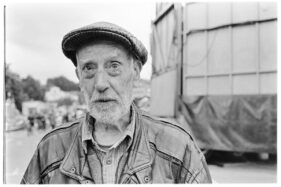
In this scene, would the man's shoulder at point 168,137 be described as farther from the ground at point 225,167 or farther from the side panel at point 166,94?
the side panel at point 166,94

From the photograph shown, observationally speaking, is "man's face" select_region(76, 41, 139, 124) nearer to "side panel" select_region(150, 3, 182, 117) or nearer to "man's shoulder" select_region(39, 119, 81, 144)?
"man's shoulder" select_region(39, 119, 81, 144)

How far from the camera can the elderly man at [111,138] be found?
127 centimetres

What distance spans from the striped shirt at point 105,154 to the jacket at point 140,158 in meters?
0.03

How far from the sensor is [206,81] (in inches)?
177

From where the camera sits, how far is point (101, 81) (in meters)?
1.25

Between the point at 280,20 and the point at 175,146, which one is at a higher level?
the point at 280,20

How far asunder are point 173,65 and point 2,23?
351 cm

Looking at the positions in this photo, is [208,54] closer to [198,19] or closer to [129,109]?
[198,19]

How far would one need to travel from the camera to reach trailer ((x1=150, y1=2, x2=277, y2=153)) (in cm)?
392

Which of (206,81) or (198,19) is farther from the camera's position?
(206,81)

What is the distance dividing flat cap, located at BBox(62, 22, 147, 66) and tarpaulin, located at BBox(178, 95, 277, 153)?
131 inches

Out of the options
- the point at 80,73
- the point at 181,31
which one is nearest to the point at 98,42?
the point at 80,73

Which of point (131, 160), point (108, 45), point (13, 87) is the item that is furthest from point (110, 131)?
point (13, 87)

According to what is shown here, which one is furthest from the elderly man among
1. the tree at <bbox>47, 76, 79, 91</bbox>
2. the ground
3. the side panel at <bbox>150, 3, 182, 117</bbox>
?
the side panel at <bbox>150, 3, 182, 117</bbox>
